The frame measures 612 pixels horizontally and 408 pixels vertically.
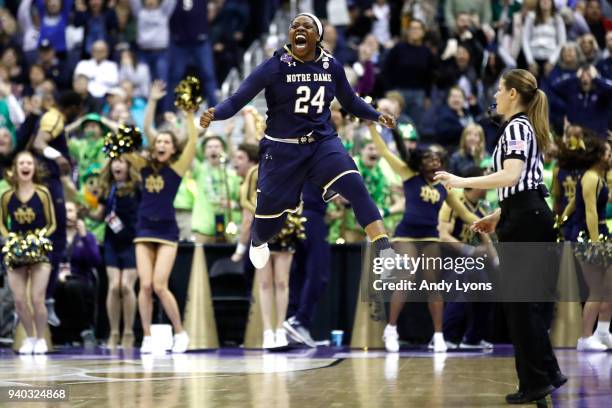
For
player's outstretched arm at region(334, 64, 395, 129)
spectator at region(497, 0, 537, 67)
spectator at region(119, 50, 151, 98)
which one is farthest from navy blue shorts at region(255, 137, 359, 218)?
spectator at region(119, 50, 151, 98)

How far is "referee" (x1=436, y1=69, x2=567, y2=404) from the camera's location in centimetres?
796

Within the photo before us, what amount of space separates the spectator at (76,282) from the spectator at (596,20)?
8.40 meters

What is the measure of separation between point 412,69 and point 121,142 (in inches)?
225

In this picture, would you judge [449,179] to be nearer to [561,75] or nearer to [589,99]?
[589,99]

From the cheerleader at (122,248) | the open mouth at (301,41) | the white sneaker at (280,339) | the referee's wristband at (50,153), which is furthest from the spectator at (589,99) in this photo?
the open mouth at (301,41)

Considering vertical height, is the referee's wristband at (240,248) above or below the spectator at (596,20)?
below

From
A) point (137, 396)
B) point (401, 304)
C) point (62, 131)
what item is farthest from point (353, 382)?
point (62, 131)

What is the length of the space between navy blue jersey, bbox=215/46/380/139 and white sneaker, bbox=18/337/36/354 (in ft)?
16.5

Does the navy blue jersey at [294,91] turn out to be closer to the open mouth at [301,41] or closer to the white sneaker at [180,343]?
the open mouth at [301,41]

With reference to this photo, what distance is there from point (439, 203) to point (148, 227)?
127 inches

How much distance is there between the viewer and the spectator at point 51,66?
1930cm

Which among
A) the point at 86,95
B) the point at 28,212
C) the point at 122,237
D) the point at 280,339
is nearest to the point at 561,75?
the point at 280,339

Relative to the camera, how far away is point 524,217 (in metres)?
8.00

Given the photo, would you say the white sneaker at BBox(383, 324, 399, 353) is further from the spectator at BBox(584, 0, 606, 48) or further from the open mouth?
the spectator at BBox(584, 0, 606, 48)
